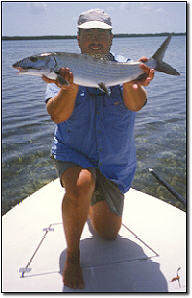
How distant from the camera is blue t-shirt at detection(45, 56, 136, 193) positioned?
3.45 metres

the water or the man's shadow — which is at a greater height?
the man's shadow

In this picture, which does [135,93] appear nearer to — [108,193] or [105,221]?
[108,193]

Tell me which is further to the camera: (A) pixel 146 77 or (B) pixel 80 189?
(A) pixel 146 77

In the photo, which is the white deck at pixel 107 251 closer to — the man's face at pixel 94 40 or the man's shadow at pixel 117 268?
the man's shadow at pixel 117 268

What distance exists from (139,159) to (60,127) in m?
4.94

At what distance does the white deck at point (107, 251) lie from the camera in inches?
121


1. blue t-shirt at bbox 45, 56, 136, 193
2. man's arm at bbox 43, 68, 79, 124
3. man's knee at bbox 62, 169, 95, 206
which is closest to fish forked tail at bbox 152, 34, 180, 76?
blue t-shirt at bbox 45, 56, 136, 193

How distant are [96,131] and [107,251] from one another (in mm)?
1429

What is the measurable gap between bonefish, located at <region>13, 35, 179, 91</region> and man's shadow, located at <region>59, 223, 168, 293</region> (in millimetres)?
1898

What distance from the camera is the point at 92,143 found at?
3.50 m

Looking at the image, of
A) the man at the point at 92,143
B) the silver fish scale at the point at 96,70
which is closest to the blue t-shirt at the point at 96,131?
the man at the point at 92,143

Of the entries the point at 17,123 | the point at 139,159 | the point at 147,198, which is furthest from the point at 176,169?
the point at 17,123

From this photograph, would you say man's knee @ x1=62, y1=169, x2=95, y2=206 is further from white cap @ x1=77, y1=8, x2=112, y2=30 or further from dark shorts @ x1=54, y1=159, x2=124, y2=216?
white cap @ x1=77, y1=8, x2=112, y2=30

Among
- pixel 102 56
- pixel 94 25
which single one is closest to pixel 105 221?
pixel 102 56
